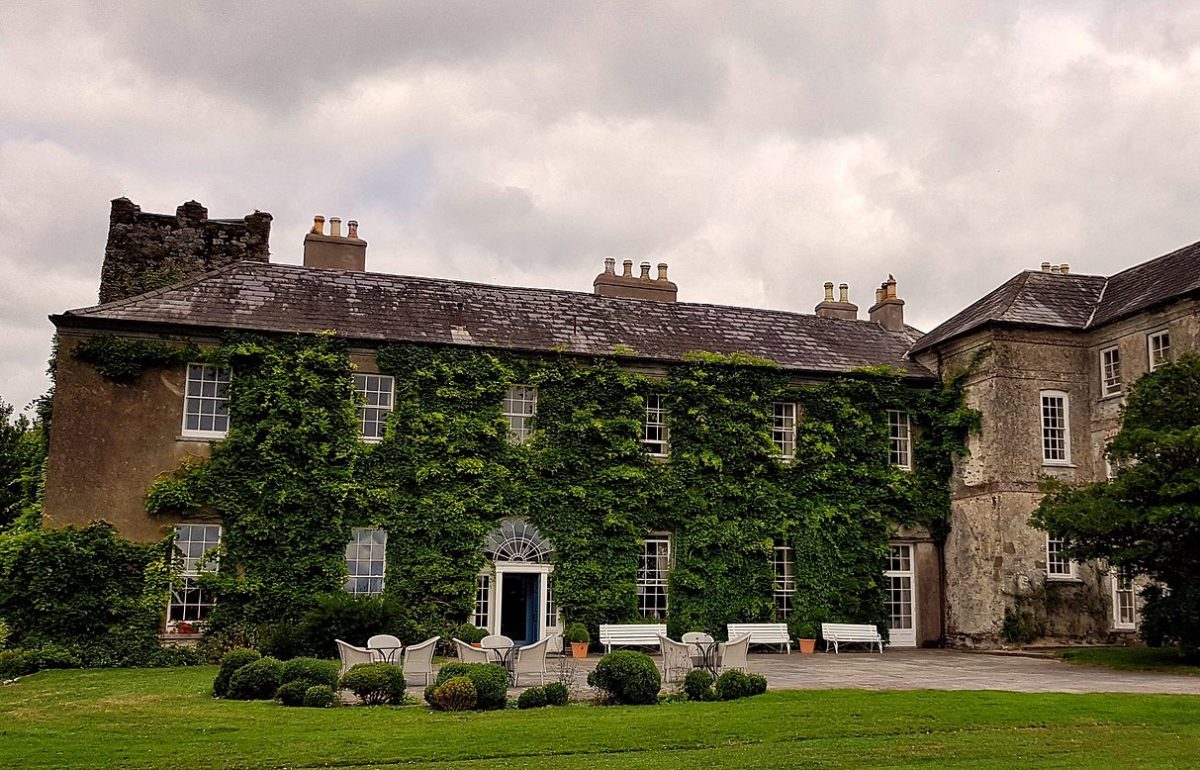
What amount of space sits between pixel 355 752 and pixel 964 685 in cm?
1025

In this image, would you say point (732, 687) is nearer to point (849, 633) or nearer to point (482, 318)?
A: point (849, 633)

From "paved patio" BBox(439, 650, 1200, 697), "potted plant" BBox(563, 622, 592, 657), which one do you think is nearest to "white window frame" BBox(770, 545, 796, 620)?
"paved patio" BBox(439, 650, 1200, 697)

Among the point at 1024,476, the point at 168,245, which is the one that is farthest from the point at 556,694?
the point at 168,245

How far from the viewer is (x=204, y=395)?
22.2 meters

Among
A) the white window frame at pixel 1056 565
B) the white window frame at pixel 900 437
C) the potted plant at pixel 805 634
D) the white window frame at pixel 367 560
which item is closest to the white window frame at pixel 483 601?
the white window frame at pixel 367 560

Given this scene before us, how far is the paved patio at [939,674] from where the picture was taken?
1627 cm

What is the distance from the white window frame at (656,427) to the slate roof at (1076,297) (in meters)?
7.72

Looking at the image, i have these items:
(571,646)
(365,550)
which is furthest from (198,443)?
(571,646)

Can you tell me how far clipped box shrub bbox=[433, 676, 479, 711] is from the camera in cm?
1373

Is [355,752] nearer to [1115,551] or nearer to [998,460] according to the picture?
[1115,551]

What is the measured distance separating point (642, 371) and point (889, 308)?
9.19 meters

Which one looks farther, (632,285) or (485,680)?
(632,285)

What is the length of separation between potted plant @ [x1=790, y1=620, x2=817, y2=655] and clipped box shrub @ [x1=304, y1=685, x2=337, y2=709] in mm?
13665

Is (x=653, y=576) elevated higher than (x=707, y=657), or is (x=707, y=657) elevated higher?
(x=653, y=576)
